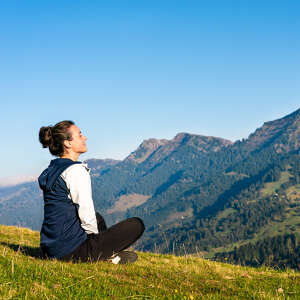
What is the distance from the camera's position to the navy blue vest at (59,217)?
24.7 feet

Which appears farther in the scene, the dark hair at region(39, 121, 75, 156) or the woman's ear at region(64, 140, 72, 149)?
the woman's ear at region(64, 140, 72, 149)

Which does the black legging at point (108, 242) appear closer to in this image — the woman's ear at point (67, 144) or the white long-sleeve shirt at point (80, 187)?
the white long-sleeve shirt at point (80, 187)

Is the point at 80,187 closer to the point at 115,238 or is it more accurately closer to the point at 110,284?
the point at 115,238

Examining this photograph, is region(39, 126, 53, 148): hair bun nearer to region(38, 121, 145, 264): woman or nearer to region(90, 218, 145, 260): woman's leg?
region(38, 121, 145, 264): woman

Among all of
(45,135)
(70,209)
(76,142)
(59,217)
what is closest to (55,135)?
(45,135)

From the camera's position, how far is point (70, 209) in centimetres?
761

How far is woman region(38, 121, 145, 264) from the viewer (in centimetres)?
750

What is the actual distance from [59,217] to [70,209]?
0.30m

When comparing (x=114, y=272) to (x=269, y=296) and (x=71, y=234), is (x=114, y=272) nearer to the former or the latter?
(x=71, y=234)

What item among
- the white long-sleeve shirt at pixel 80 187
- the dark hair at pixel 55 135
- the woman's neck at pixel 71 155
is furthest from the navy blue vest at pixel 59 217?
the dark hair at pixel 55 135

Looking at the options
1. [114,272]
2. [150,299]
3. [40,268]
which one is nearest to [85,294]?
[150,299]

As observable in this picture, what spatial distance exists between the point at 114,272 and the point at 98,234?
3.56 ft

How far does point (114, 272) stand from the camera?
7492 millimetres

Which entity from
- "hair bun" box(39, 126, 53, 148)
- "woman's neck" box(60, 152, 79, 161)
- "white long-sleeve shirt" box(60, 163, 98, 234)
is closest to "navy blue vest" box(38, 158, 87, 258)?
"white long-sleeve shirt" box(60, 163, 98, 234)
